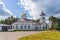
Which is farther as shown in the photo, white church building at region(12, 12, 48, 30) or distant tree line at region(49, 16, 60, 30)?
white church building at region(12, 12, 48, 30)

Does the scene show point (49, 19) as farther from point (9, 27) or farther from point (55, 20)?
point (9, 27)

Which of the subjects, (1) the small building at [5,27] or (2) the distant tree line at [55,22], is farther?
(1) the small building at [5,27]

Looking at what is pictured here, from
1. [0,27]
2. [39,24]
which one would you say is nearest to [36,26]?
[39,24]

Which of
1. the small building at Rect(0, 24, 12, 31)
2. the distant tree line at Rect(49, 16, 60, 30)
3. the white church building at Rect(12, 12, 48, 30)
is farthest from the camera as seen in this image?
the white church building at Rect(12, 12, 48, 30)

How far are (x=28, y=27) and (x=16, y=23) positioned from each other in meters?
2.18

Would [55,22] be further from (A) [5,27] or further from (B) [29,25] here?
(A) [5,27]

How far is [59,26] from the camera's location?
29.5 meters

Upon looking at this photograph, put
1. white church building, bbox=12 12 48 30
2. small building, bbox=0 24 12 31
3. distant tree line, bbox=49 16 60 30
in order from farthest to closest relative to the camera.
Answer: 1. white church building, bbox=12 12 48 30
2. small building, bbox=0 24 12 31
3. distant tree line, bbox=49 16 60 30

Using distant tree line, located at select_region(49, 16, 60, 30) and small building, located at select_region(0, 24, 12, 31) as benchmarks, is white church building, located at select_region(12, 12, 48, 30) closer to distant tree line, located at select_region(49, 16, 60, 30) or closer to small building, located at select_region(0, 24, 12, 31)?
small building, located at select_region(0, 24, 12, 31)

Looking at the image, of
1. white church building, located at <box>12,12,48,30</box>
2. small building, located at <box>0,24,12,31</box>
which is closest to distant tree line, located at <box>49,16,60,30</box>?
white church building, located at <box>12,12,48,30</box>

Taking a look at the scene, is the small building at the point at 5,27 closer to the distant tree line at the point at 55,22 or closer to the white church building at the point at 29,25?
the white church building at the point at 29,25

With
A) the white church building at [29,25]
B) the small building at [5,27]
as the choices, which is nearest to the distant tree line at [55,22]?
the white church building at [29,25]

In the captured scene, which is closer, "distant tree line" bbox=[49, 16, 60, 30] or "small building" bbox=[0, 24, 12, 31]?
"distant tree line" bbox=[49, 16, 60, 30]

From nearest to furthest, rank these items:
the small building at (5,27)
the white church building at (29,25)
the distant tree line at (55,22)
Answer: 1. the distant tree line at (55,22)
2. the small building at (5,27)
3. the white church building at (29,25)
